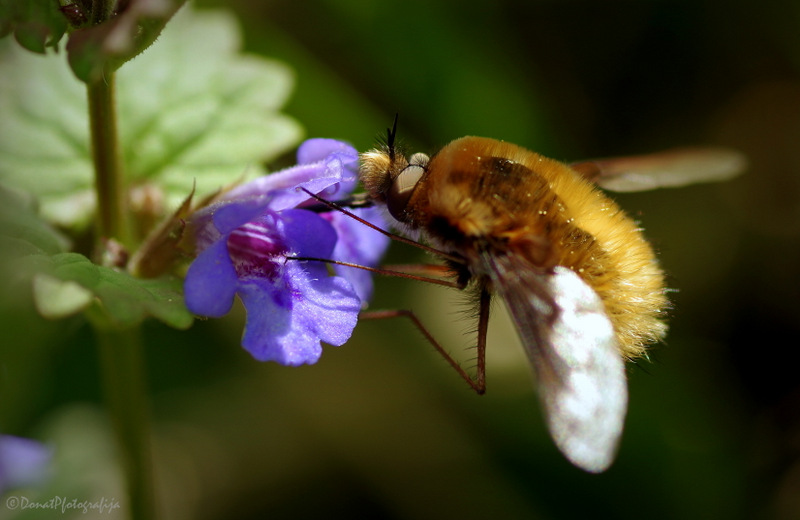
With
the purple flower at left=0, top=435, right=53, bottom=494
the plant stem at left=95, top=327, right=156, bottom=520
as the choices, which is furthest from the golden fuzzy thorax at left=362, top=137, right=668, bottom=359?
the purple flower at left=0, top=435, right=53, bottom=494

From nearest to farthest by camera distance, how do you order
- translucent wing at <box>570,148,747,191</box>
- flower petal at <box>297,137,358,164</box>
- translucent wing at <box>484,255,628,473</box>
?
1. translucent wing at <box>484,255,628,473</box>
2. flower petal at <box>297,137,358,164</box>
3. translucent wing at <box>570,148,747,191</box>

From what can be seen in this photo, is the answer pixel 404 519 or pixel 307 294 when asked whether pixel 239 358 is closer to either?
pixel 404 519

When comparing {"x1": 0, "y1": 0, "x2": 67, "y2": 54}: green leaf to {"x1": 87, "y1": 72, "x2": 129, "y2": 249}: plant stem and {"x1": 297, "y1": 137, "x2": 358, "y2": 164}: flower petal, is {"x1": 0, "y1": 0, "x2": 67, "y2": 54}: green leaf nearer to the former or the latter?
{"x1": 87, "y1": 72, "x2": 129, "y2": 249}: plant stem

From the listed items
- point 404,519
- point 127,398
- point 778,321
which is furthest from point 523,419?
point 127,398

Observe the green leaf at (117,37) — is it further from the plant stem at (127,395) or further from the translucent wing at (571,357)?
the translucent wing at (571,357)

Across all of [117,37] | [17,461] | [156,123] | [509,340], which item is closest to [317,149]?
[117,37]

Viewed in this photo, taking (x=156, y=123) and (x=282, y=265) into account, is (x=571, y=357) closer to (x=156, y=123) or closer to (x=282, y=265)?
(x=282, y=265)
